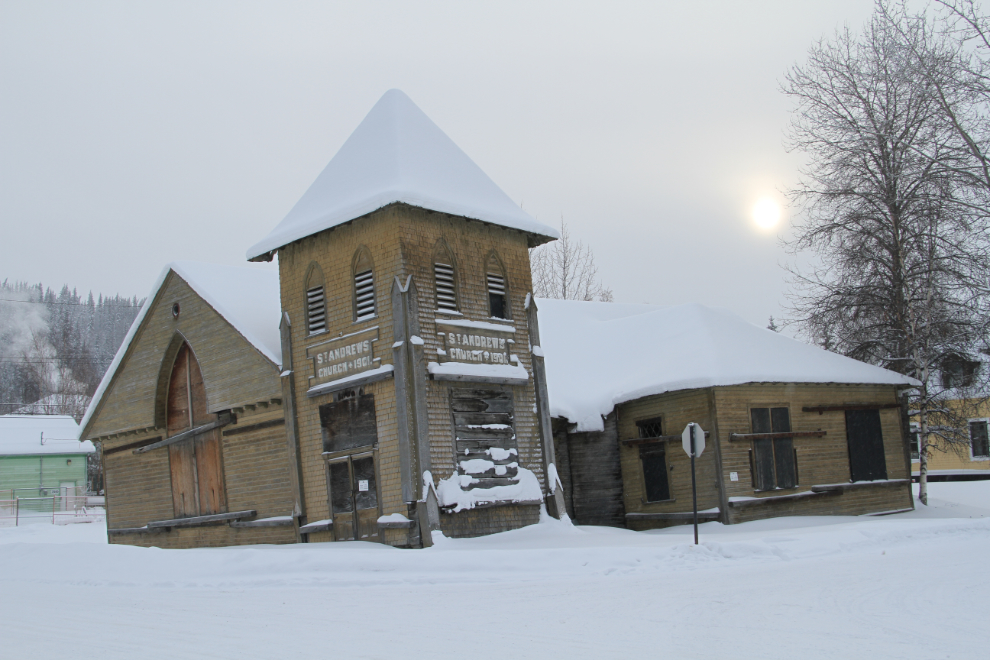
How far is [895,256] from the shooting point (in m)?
26.7

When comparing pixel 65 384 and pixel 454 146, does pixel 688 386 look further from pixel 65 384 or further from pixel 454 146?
pixel 65 384

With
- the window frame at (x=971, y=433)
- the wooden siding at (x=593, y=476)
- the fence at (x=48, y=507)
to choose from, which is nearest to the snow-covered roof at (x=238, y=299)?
the wooden siding at (x=593, y=476)

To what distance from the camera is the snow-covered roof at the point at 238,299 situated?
2170 centimetres

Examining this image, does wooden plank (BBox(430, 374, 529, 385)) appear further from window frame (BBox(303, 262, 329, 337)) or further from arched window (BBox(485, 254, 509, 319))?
window frame (BBox(303, 262, 329, 337))

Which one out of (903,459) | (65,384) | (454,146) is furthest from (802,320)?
(65,384)

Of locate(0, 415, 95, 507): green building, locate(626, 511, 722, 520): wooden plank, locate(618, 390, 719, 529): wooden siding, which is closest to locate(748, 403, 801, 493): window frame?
locate(618, 390, 719, 529): wooden siding

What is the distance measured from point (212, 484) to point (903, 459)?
1776 cm

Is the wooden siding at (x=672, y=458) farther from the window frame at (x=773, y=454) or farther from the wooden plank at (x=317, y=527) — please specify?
the wooden plank at (x=317, y=527)

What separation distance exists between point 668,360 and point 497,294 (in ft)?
17.8

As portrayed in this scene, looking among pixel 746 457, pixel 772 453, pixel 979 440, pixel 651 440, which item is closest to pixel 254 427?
pixel 651 440

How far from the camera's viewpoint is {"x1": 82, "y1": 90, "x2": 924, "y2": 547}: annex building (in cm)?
1820

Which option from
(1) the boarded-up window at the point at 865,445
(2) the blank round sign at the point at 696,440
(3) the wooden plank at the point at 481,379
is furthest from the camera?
(1) the boarded-up window at the point at 865,445

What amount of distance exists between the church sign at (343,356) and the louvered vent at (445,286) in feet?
4.87

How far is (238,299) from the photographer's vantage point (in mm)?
23500
